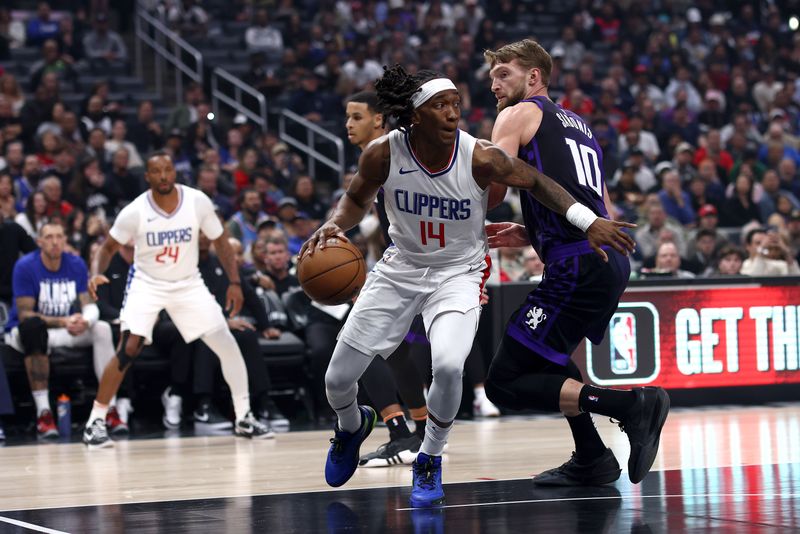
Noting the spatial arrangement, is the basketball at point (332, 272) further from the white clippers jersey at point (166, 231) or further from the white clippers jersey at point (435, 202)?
the white clippers jersey at point (166, 231)

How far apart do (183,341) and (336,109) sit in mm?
7645

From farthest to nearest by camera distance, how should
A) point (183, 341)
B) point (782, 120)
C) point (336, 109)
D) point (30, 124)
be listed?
point (782, 120)
point (336, 109)
point (30, 124)
point (183, 341)

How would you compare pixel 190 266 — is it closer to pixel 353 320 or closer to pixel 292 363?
pixel 292 363

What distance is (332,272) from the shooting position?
18.0ft

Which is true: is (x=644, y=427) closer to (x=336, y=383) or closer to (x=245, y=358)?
(x=336, y=383)

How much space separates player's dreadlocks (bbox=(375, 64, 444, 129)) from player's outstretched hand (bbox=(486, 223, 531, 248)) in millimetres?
875

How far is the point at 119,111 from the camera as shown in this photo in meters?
14.8

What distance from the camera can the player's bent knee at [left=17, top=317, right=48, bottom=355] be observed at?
927 cm

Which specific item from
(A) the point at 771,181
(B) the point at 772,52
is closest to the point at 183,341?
(A) the point at 771,181

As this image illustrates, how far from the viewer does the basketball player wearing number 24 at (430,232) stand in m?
5.42

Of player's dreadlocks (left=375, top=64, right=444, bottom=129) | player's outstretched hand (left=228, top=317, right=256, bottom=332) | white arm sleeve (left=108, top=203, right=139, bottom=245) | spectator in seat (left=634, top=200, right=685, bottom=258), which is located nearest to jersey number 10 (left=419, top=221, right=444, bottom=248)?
player's dreadlocks (left=375, top=64, right=444, bottom=129)

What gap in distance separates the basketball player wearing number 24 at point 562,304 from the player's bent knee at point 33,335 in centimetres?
461

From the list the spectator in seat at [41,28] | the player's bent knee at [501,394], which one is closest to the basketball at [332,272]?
the player's bent knee at [501,394]

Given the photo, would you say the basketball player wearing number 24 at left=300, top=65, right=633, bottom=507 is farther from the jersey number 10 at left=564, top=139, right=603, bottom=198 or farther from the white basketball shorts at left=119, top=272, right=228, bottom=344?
the white basketball shorts at left=119, top=272, right=228, bottom=344
